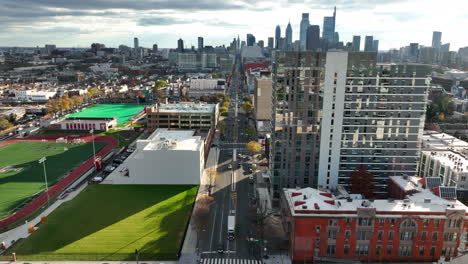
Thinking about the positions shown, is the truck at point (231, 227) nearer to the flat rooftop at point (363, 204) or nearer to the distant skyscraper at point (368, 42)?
the flat rooftop at point (363, 204)

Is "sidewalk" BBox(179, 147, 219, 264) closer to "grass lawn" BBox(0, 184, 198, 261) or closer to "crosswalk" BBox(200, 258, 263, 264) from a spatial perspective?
"grass lawn" BBox(0, 184, 198, 261)

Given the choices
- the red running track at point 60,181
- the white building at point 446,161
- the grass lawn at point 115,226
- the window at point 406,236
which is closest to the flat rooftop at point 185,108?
the red running track at point 60,181

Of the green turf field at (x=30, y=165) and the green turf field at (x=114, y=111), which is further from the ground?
the green turf field at (x=114, y=111)

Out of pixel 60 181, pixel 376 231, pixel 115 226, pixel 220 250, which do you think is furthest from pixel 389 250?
pixel 60 181

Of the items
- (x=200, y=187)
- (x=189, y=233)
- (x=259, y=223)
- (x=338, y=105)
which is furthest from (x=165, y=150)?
(x=338, y=105)

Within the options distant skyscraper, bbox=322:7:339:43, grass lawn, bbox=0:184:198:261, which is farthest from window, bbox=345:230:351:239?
distant skyscraper, bbox=322:7:339:43

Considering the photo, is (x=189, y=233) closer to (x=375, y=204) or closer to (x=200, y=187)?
(x=200, y=187)

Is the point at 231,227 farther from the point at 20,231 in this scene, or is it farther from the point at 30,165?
the point at 30,165
